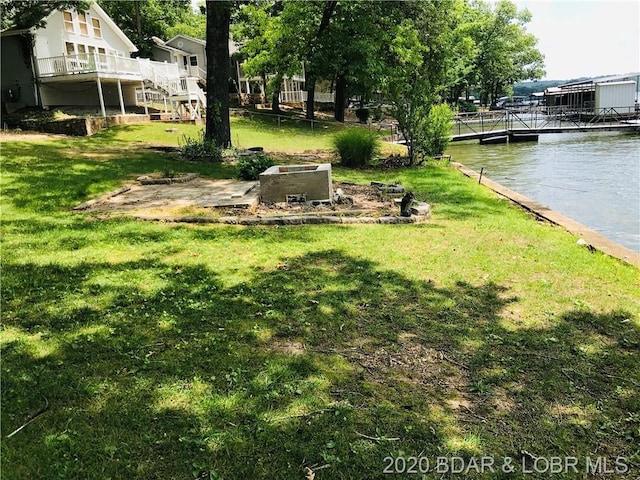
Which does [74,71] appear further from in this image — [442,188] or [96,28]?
[442,188]

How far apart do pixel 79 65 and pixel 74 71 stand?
1.46 feet

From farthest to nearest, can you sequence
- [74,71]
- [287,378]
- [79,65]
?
[79,65] → [74,71] → [287,378]

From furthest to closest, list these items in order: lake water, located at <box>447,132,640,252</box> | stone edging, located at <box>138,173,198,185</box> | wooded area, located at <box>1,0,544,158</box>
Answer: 1. wooded area, located at <box>1,0,544,158</box>
2. stone edging, located at <box>138,173,198,185</box>
3. lake water, located at <box>447,132,640,252</box>

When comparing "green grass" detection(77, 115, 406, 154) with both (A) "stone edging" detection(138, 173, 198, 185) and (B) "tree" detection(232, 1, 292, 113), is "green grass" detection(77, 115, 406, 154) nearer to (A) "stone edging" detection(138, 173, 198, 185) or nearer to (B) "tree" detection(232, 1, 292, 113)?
(B) "tree" detection(232, 1, 292, 113)

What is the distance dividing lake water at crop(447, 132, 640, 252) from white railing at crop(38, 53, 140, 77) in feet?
52.8

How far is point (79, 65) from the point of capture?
21.8 metres

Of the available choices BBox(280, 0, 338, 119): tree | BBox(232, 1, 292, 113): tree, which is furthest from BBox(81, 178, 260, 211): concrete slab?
BBox(232, 1, 292, 113): tree

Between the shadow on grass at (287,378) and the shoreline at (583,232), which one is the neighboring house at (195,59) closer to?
the shoreline at (583,232)

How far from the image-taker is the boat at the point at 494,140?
1120 inches

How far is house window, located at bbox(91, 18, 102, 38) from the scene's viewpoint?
26.5m

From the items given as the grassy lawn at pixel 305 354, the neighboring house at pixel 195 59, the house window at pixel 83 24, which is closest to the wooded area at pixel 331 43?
the neighboring house at pixel 195 59

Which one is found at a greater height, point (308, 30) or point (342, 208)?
point (308, 30)

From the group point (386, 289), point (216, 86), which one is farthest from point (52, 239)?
point (216, 86)

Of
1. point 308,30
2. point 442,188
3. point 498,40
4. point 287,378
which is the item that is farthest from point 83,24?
point 498,40
